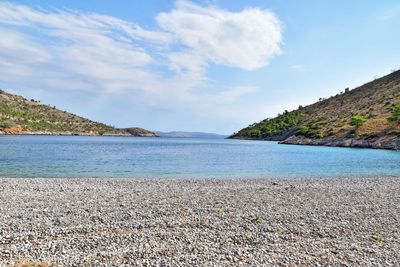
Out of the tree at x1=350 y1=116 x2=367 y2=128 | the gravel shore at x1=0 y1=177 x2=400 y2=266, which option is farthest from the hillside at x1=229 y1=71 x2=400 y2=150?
the gravel shore at x1=0 y1=177 x2=400 y2=266

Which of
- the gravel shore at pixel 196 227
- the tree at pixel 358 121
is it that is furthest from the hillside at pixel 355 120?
the gravel shore at pixel 196 227

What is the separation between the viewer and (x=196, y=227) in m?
15.9

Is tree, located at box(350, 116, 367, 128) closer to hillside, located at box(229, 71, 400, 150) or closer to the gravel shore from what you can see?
hillside, located at box(229, 71, 400, 150)

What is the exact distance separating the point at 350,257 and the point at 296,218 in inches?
217

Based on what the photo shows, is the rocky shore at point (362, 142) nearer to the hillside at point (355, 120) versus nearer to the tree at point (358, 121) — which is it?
the hillside at point (355, 120)

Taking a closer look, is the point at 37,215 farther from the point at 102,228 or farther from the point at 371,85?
the point at 371,85

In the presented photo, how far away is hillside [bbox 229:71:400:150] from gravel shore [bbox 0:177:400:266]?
79395 mm

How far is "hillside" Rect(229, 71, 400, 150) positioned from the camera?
10188 cm

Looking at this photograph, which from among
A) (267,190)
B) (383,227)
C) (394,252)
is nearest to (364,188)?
(267,190)

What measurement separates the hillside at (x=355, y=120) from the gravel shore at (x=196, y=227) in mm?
79395

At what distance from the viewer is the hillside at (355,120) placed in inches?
4011

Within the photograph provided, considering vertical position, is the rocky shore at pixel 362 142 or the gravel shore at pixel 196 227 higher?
the rocky shore at pixel 362 142

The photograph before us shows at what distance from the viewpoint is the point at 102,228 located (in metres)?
15.3

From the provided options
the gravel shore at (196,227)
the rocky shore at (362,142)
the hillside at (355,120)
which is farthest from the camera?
the hillside at (355,120)
